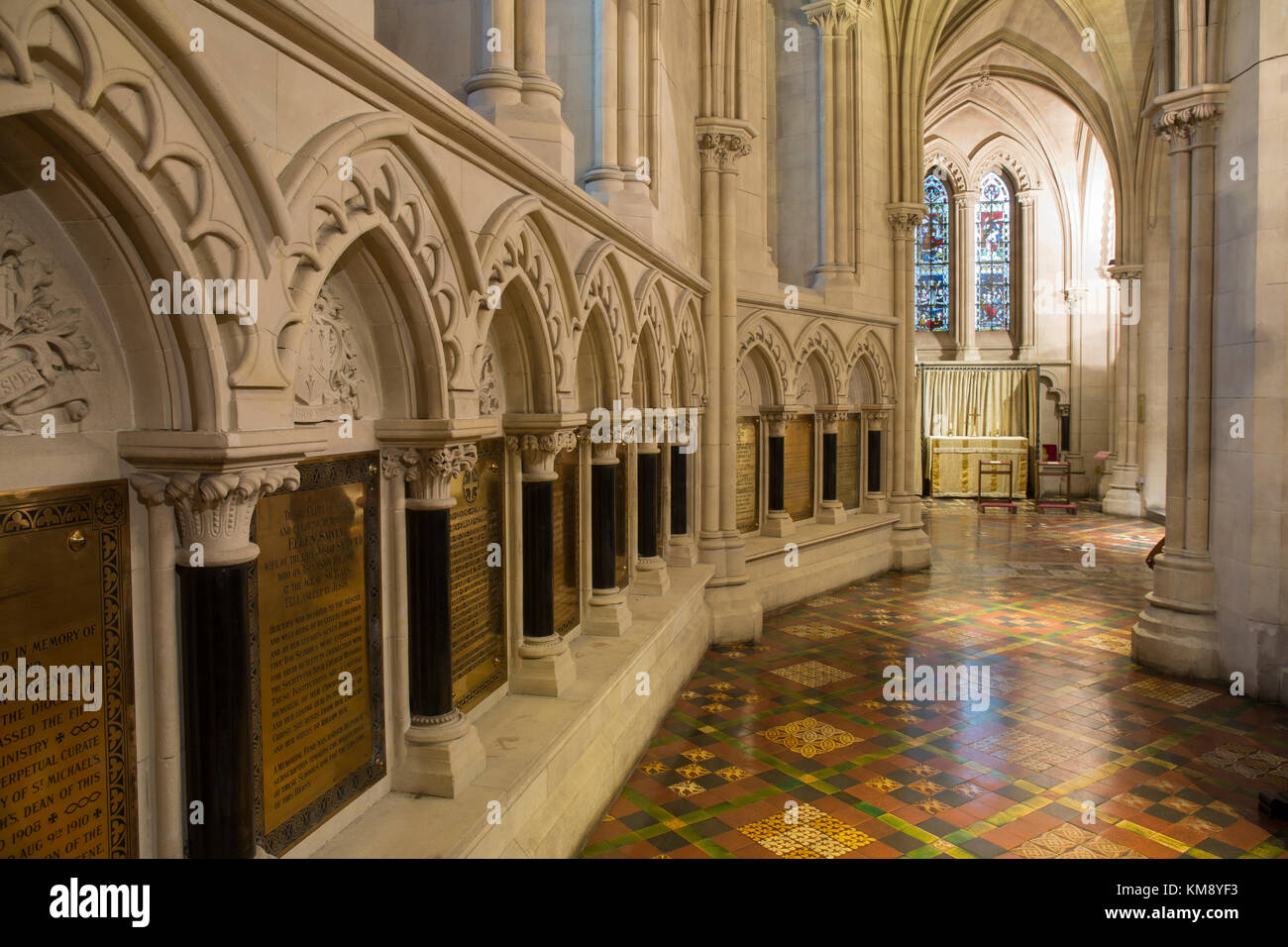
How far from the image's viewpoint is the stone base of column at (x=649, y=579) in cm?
611

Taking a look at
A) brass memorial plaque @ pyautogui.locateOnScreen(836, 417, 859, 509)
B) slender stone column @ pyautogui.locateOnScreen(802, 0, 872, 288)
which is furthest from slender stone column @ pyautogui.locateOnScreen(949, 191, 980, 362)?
slender stone column @ pyautogui.locateOnScreen(802, 0, 872, 288)

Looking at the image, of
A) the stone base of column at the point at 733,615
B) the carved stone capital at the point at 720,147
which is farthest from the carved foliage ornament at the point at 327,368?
the carved stone capital at the point at 720,147

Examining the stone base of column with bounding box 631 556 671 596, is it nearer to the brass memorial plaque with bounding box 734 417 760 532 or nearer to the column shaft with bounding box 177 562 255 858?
the brass memorial plaque with bounding box 734 417 760 532

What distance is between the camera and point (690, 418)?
23.4ft

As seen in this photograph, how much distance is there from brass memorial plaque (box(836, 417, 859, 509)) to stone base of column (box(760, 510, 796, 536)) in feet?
4.89

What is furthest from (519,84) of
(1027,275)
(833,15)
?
(1027,275)

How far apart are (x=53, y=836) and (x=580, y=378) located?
3.54 meters

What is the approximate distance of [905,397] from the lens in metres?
10.7

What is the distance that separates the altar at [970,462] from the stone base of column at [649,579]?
44.7 feet

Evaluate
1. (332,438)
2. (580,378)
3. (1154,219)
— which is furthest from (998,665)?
(1154,219)

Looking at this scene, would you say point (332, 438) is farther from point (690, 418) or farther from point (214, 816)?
point (690, 418)

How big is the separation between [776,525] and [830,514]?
3.82 ft

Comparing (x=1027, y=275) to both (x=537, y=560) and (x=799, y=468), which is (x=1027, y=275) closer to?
(x=799, y=468)

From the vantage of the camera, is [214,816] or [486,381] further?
[486,381]
